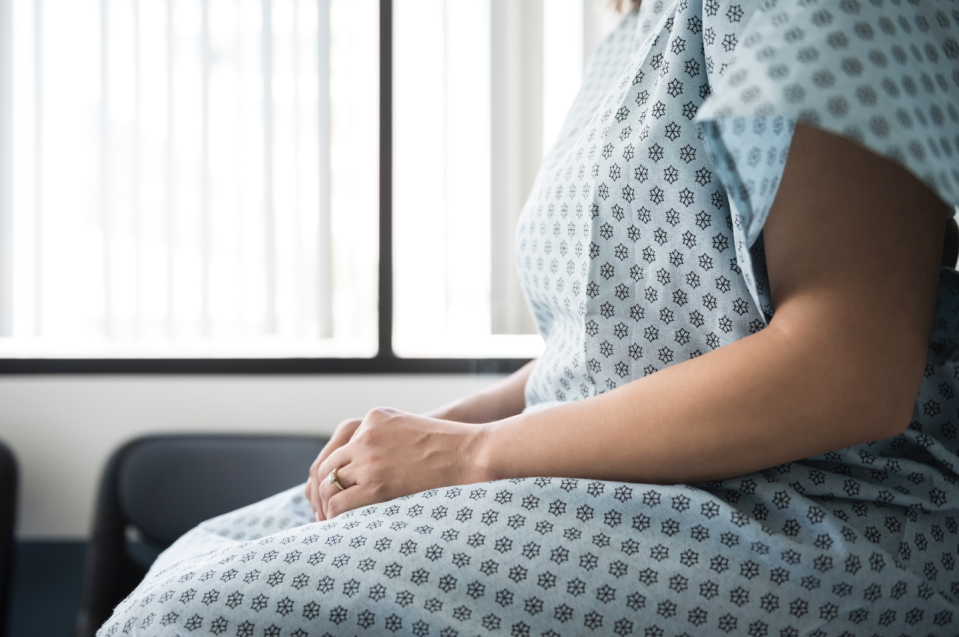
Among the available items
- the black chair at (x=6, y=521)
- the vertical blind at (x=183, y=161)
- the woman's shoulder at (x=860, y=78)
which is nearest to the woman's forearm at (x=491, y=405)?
the woman's shoulder at (x=860, y=78)

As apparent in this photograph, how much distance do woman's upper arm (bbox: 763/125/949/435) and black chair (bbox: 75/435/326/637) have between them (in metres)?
1.20

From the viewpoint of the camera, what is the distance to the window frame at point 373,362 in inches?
66.6

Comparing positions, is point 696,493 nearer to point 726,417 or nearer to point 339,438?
point 726,417

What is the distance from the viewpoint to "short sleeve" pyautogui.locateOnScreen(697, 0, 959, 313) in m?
0.35

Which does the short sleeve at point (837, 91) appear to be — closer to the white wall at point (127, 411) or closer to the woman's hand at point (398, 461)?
the woman's hand at point (398, 461)

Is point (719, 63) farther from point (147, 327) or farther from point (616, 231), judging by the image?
point (147, 327)

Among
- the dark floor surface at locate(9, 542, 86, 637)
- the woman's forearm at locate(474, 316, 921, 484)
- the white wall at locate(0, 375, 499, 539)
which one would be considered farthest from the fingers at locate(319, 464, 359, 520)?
the dark floor surface at locate(9, 542, 86, 637)

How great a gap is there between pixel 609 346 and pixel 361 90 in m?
1.48

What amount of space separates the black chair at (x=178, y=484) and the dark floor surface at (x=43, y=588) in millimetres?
367

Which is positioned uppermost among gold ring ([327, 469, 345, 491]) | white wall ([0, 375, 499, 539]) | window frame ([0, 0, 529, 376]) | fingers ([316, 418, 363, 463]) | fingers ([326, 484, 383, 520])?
window frame ([0, 0, 529, 376])

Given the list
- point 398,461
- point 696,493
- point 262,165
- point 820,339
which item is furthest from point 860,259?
point 262,165

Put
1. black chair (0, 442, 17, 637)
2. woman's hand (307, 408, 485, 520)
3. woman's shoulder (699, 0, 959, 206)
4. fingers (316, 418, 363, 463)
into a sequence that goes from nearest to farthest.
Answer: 1. woman's shoulder (699, 0, 959, 206)
2. woman's hand (307, 408, 485, 520)
3. fingers (316, 418, 363, 463)
4. black chair (0, 442, 17, 637)

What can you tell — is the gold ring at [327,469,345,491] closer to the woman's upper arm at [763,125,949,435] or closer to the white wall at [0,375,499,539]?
the woman's upper arm at [763,125,949,435]

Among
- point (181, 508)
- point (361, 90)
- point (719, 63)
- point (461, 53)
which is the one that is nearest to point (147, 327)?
point (181, 508)
